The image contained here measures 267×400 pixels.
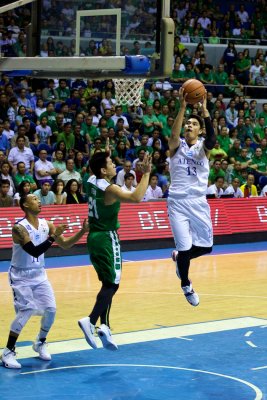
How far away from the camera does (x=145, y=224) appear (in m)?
16.7

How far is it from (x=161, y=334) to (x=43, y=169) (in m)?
7.67

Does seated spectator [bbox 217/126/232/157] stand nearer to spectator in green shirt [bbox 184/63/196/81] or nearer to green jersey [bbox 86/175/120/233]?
spectator in green shirt [bbox 184/63/196/81]

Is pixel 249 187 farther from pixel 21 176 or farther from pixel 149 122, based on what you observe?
pixel 21 176

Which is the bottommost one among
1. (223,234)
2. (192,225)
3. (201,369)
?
(223,234)

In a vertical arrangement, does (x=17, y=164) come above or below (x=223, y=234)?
above

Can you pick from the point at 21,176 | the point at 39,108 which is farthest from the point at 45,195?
the point at 39,108

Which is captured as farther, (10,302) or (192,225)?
(10,302)

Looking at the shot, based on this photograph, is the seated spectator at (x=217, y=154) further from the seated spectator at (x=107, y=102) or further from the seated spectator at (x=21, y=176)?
the seated spectator at (x=21, y=176)

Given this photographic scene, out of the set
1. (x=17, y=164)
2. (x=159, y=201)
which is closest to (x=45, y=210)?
(x=17, y=164)

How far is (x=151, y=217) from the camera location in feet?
55.1

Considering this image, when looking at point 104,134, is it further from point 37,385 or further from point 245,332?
point 37,385

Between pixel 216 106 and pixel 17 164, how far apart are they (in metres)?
7.64

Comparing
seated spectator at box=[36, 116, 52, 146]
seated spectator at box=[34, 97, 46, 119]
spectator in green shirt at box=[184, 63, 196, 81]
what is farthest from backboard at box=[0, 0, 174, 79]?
spectator in green shirt at box=[184, 63, 196, 81]

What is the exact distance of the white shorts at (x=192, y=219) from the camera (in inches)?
355
